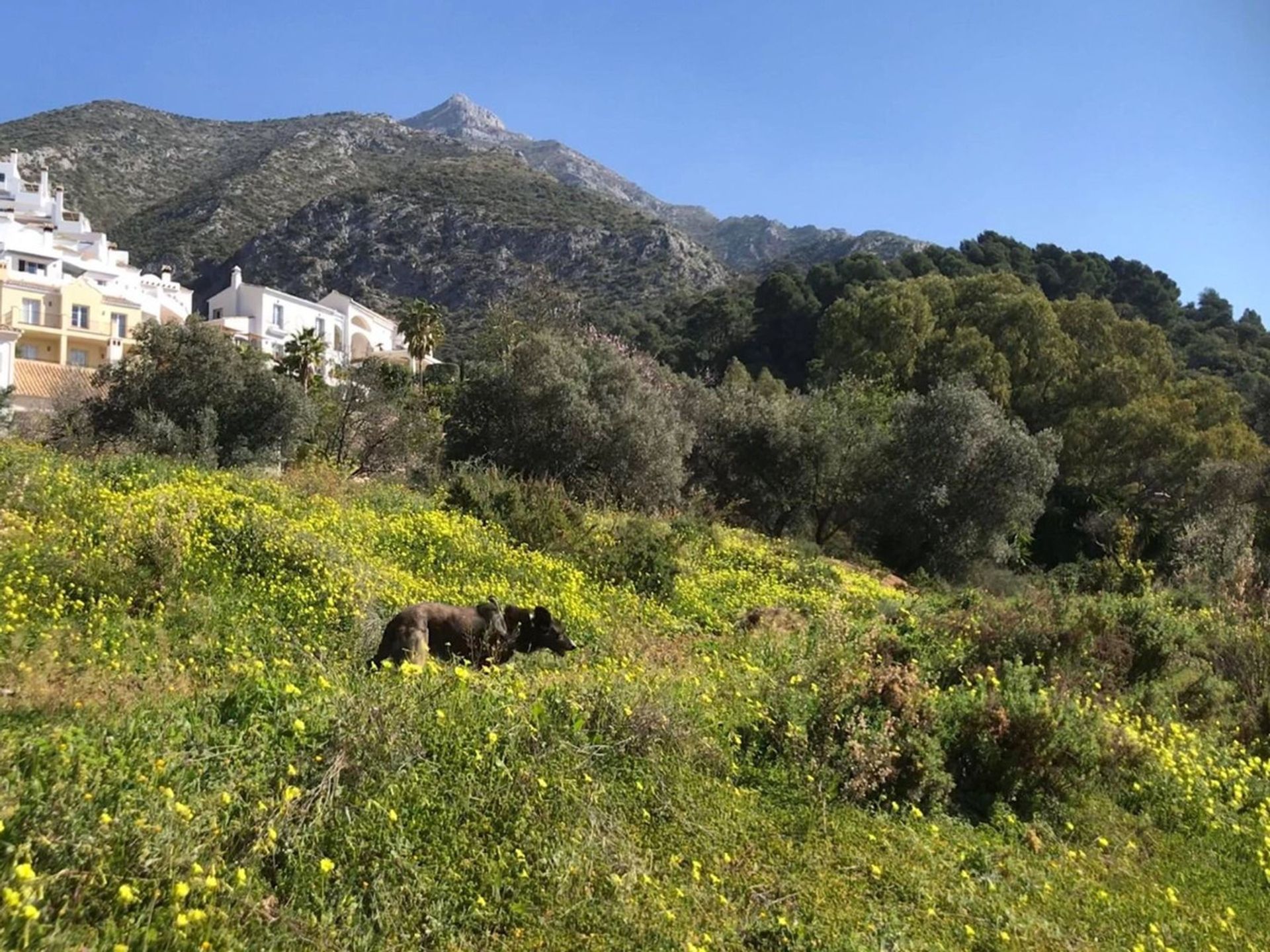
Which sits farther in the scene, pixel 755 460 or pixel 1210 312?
pixel 1210 312

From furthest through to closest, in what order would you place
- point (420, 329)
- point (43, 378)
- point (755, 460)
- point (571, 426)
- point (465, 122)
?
point (465, 122) < point (420, 329) < point (43, 378) < point (755, 460) < point (571, 426)

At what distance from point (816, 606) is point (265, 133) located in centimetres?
11185

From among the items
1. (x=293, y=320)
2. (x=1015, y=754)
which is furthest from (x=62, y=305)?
(x=1015, y=754)

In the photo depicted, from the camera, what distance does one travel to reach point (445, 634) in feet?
21.6

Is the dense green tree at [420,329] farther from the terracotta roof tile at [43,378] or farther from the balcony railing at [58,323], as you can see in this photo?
the terracotta roof tile at [43,378]

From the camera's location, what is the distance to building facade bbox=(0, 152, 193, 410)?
33.7 metres

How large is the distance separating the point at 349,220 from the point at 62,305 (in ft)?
134

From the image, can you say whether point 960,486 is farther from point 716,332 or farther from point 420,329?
point 420,329

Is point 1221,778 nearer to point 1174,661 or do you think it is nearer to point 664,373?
point 1174,661

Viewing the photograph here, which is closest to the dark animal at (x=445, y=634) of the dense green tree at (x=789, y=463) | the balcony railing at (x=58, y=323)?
the dense green tree at (x=789, y=463)

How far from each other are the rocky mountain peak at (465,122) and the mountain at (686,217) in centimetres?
18

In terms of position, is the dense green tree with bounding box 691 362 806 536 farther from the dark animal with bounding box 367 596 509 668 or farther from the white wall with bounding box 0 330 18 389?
the white wall with bounding box 0 330 18 389

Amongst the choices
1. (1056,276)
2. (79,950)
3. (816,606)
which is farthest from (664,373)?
(1056,276)

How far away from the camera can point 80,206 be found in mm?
79312
